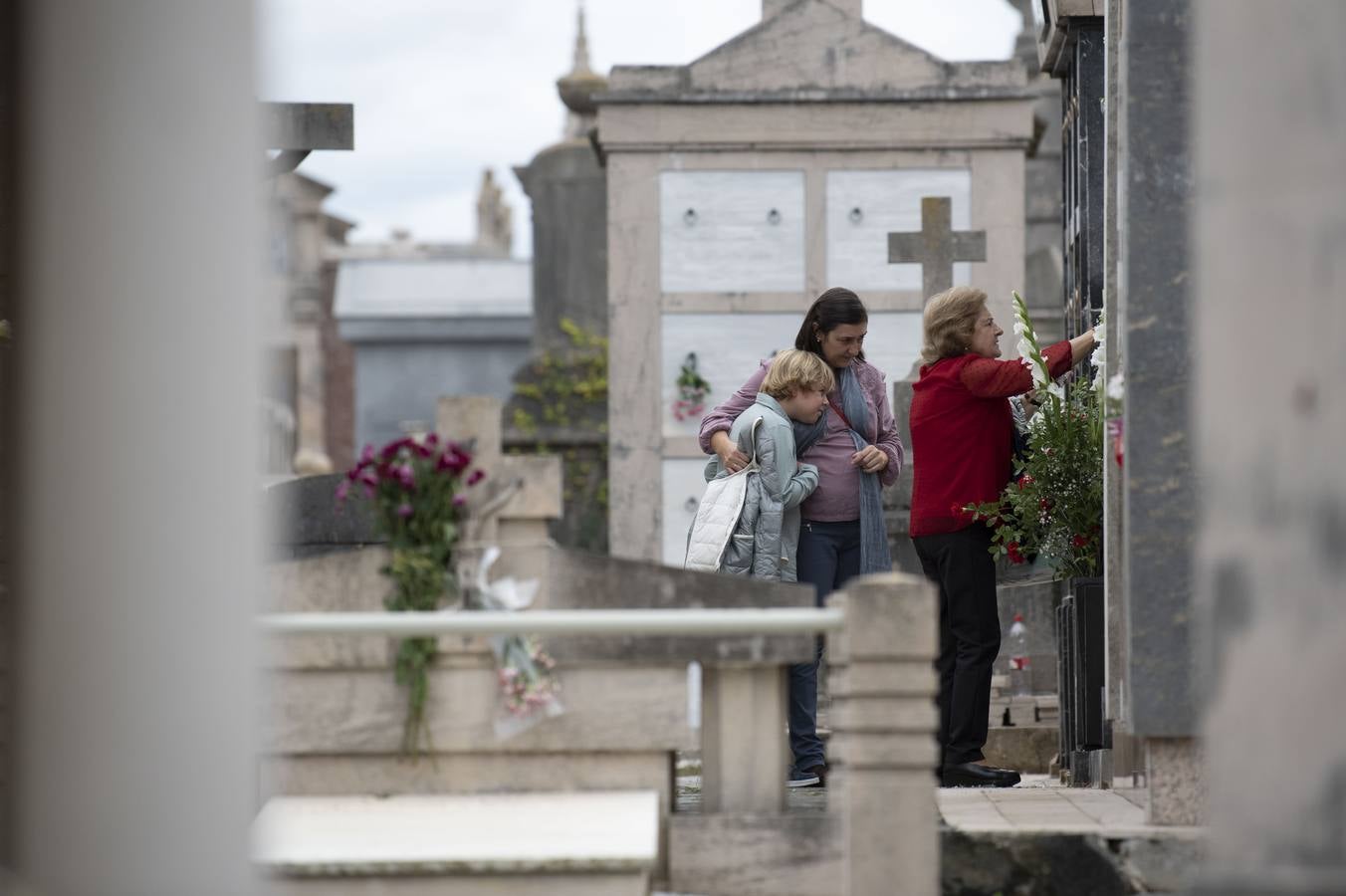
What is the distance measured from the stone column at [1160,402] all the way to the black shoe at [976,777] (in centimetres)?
122

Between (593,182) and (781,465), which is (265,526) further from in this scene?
(593,182)

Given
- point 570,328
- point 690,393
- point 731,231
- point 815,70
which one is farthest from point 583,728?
point 570,328

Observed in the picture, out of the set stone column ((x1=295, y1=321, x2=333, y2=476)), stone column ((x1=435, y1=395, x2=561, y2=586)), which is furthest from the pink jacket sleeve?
stone column ((x1=295, y1=321, x2=333, y2=476))

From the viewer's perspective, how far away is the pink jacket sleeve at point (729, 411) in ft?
24.3

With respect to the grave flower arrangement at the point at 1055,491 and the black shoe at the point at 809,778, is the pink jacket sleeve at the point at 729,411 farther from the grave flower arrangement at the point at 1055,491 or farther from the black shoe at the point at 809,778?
the black shoe at the point at 809,778

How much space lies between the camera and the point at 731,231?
1709 centimetres

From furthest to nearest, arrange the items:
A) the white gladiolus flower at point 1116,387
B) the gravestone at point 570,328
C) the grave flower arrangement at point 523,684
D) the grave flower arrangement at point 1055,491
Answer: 1. the gravestone at point 570,328
2. the grave flower arrangement at point 1055,491
3. the white gladiolus flower at point 1116,387
4. the grave flower arrangement at point 523,684

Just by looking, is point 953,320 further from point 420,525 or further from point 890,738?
point 890,738

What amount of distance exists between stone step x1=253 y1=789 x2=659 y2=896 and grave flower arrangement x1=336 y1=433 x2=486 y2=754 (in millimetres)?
343

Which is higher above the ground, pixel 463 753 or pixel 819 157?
pixel 819 157

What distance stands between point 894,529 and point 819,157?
6597mm

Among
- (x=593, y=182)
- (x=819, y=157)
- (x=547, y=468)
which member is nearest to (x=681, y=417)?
(x=819, y=157)

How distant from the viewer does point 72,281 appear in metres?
3.65

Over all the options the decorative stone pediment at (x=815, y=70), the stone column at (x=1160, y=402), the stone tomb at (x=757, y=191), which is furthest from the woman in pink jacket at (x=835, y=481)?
the decorative stone pediment at (x=815, y=70)
